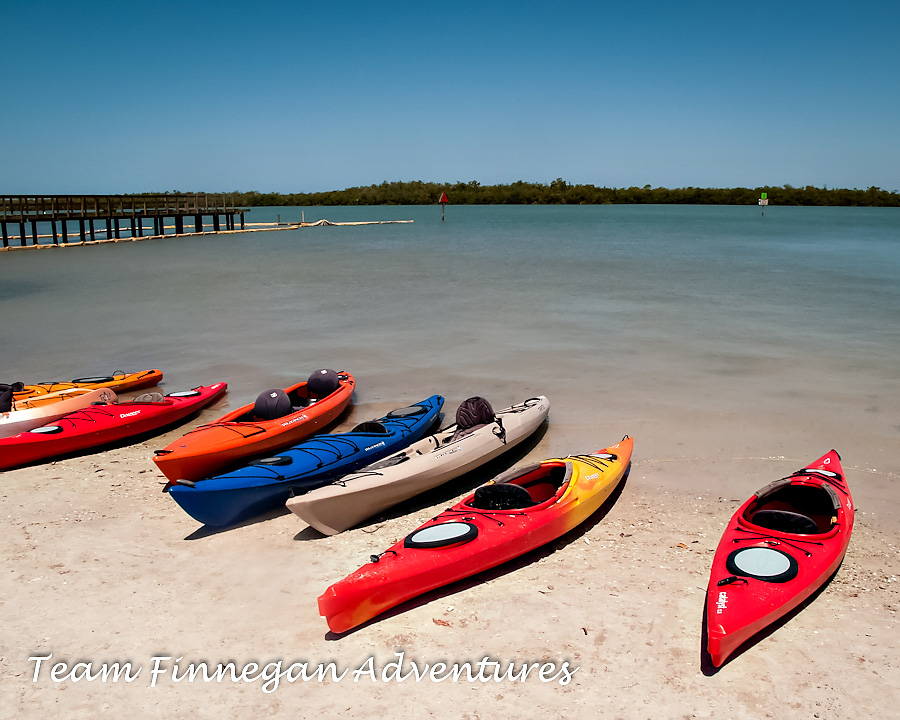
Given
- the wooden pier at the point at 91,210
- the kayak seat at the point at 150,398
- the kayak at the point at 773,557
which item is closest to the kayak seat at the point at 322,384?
the kayak seat at the point at 150,398

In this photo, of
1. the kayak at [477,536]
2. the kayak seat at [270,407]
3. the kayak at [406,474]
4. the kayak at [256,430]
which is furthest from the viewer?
the kayak seat at [270,407]

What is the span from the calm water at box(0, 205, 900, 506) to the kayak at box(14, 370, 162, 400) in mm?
881

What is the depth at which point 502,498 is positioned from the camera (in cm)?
589

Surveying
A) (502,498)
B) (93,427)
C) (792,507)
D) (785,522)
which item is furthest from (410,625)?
(93,427)

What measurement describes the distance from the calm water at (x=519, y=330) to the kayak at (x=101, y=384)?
88 centimetres

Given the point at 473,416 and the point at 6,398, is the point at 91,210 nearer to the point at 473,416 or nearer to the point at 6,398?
the point at 6,398

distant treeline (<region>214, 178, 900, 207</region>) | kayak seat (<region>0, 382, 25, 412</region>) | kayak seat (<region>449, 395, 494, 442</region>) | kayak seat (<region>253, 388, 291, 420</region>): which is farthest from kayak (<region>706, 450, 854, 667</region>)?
distant treeline (<region>214, 178, 900, 207</region>)

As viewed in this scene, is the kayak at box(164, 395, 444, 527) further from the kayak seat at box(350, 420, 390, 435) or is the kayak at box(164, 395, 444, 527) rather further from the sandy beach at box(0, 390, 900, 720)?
the sandy beach at box(0, 390, 900, 720)

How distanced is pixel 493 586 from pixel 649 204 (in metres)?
148

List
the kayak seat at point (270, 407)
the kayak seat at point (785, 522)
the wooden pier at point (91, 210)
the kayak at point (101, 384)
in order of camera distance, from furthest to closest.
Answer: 1. the wooden pier at point (91, 210)
2. the kayak at point (101, 384)
3. the kayak seat at point (270, 407)
4. the kayak seat at point (785, 522)

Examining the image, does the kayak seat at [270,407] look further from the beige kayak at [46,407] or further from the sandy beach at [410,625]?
the beige kayak at [46,407]

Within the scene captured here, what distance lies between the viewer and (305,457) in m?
6.88

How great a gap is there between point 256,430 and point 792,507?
5.16 metres

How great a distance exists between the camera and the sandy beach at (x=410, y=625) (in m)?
4.27
